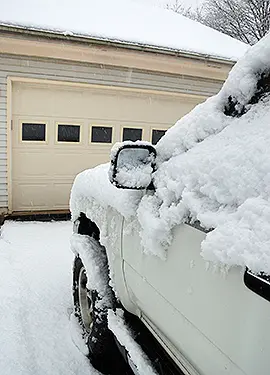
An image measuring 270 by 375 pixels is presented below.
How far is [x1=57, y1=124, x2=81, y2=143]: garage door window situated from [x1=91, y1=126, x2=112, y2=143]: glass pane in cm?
34

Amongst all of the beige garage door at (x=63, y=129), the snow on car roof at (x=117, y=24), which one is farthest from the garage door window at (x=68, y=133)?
the snow on car roof at (x=117, y=24)

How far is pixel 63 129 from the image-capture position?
8.11 m

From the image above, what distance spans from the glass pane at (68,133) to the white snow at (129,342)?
18.8 ft

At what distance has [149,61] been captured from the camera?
8039 millimetres

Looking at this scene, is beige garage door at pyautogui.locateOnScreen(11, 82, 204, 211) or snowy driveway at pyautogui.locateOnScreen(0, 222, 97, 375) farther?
beige garage door at pyautogui.locateOnScreen(11, 82, 204, 211)

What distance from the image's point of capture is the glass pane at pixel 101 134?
8.46 meters

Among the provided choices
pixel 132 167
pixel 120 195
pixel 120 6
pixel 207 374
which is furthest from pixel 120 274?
pixel 120 6

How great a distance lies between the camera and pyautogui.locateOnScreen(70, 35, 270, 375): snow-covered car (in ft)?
4.45

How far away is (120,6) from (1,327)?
372 inches

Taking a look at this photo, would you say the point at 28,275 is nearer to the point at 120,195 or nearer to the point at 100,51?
the point at 120,195

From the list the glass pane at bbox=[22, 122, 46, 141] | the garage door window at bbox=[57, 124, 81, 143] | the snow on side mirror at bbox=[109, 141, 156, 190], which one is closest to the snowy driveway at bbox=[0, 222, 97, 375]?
the snow on side mirror at bbox=[109, 141, 156, 190]

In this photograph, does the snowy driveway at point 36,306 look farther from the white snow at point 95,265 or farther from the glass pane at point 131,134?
the glass pane at point 131,134

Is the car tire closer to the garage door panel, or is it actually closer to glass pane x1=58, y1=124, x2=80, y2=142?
the garage door panel

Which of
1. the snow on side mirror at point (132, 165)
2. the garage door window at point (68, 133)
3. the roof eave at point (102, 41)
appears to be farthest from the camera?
the garage door window at point (68, 133)
